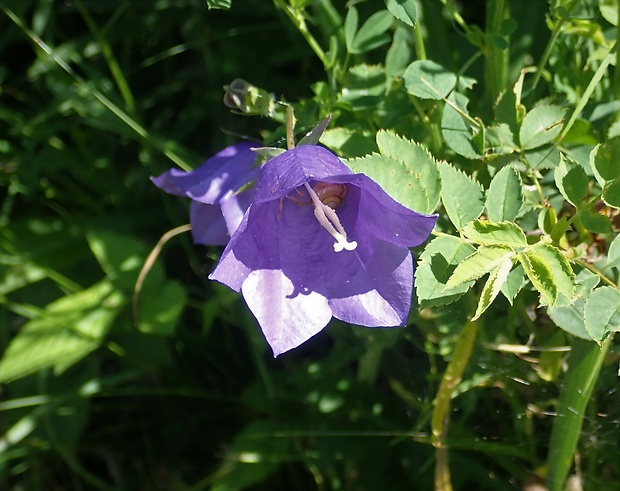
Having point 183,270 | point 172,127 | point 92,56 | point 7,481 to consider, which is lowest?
point 7,481

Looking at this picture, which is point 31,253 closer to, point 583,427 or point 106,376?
point 106,376

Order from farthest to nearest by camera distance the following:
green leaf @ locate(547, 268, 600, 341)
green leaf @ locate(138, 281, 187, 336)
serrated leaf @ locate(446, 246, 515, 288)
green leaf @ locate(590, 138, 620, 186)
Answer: green leaf @ locate(138, 281, 187, 336) → green leaf @ locate(547, 268, 600, 341) → green leaf @ locate(590, 138, 620, 186) → serrated leaf @ locate(446, 246, 515, 288)

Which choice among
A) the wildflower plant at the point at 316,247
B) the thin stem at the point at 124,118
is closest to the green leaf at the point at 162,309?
the wildflower plant at the point at 316,247

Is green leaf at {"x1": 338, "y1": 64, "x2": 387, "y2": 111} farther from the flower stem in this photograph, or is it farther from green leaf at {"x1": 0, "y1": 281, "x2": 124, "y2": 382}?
green leaf at {"x1": 0, "y1": 281, "x2": 124, "y2": 382}

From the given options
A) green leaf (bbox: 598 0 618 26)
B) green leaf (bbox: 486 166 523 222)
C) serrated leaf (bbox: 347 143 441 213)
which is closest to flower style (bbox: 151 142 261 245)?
serrated leaf (bbox: 347 143 441 213)

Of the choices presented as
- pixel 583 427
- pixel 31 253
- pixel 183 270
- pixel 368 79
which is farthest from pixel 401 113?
pixel 31 253

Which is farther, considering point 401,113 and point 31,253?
point 31,253

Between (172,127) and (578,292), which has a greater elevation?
(578,292)
